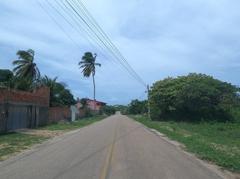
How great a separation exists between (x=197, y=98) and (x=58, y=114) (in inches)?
764

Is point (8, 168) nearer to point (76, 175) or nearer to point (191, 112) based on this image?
point (76, 175)

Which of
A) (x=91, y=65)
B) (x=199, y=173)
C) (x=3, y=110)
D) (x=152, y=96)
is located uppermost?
(x=91, y=65)

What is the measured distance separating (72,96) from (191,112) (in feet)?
130

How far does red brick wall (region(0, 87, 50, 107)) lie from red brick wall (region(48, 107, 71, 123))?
3932 mm

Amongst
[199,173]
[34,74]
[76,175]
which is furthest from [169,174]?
[34,74]

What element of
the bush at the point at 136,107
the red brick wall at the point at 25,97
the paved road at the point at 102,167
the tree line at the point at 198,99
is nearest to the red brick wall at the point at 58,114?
the red brick wall at the point at 25,97

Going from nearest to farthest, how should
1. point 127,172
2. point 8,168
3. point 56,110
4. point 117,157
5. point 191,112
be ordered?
point 127,172
point 8,168
point 117,157
point 56,110
point 191,112

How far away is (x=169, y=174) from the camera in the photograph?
12867mm

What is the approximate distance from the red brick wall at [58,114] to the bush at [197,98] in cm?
1449

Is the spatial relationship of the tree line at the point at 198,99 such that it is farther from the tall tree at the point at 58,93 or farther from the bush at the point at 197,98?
the tall tree at the point at 58,93

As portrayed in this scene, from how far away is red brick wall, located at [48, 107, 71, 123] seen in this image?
58375 mm

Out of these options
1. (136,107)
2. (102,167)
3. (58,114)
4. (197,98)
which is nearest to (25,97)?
(58,114)

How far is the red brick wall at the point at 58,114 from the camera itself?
58.4m

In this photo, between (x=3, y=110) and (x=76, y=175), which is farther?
(x=3, y=110)
